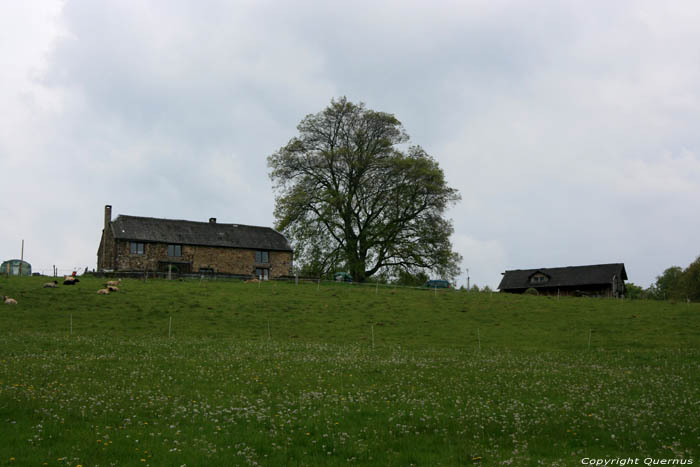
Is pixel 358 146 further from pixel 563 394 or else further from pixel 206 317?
pixel 563 394

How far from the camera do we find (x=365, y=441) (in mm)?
14078

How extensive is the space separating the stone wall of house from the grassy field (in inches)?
1182

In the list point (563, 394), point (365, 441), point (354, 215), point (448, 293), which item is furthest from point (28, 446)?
point (354, 215)

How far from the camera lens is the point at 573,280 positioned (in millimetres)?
86125

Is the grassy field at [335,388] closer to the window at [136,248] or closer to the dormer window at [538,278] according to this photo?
the window at [136,248]

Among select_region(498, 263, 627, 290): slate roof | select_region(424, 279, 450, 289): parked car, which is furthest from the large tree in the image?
select_region(498, 263, 627, 290): slate roof

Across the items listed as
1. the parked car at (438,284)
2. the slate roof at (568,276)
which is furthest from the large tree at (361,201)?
the slate roof at (568,276)

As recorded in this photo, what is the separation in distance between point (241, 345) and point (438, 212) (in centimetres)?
4227

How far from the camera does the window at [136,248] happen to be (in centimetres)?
7297

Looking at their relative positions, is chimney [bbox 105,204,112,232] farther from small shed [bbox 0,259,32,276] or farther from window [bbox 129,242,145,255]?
small shed [bbox 0,259,32,276]

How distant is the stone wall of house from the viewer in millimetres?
72956

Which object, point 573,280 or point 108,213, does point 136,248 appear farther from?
point 573,280

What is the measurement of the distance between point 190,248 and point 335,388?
5941 cm

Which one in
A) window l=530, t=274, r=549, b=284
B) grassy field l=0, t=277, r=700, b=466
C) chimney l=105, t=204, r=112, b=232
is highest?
chimney l=105, t=204, r=112, b=232
